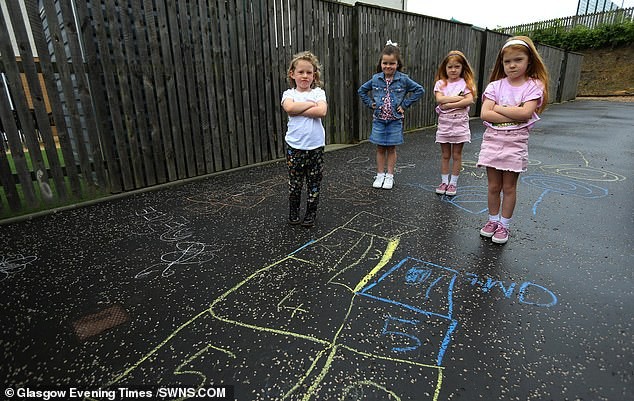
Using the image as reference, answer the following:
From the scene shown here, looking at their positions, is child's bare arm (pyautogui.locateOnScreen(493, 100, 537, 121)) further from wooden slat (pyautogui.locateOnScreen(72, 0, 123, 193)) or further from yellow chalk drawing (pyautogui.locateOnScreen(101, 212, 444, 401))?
wooden slat (pyautogui.locateOnScreen(72, 0, 123, 193))

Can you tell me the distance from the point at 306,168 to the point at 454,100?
1758 mm

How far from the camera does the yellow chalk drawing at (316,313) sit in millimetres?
1569

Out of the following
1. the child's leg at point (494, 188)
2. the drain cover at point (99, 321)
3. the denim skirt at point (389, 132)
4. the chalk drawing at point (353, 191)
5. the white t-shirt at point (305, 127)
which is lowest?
the chalk drawing at point (353, 191)

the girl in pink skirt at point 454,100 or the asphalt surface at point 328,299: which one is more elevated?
the girl in pink skirt at point 454,100

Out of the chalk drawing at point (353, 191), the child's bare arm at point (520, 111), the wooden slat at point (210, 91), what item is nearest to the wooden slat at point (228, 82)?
the wooden slat at point (210, 91)

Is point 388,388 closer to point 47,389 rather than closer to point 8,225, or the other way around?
point 47,389

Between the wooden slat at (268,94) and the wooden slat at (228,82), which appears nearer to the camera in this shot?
the wooden slat at (228,82)

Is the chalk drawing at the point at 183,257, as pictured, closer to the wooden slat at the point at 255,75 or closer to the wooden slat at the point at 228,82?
the wooden slat at the point at 228,82

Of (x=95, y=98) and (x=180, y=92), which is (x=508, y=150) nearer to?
(x=180, y=92)

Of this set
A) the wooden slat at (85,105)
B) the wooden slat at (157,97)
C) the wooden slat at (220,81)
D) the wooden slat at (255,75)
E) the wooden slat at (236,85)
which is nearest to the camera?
the wooden slat at (85,105)

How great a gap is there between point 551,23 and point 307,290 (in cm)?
2988

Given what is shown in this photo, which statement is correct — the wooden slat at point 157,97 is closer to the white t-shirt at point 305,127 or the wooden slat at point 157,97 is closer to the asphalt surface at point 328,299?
the asphalt surface at point 328,299

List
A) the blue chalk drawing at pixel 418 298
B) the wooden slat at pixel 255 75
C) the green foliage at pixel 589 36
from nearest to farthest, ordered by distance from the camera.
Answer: the blue chalk drawing at pixel 418 298 → the wooden slat at pixel 255 75 → the green foliage at pixel 589 36

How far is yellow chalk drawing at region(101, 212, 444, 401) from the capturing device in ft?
5.15
